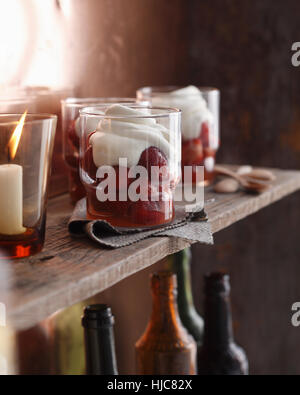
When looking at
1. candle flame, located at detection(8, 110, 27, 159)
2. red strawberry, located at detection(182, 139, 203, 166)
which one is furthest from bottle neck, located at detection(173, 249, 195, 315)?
candle flame, located at detection(8, 110, 27, 159)

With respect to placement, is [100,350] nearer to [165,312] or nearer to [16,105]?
[165,312]

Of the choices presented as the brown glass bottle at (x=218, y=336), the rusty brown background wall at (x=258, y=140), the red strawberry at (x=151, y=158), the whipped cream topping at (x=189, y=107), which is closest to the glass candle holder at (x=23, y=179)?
the red strawberry at (x=151, y=158)

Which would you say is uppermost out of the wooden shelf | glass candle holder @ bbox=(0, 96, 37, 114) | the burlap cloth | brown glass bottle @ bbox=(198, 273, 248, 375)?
glass candle holder @ bbox=(0, 96, 37, 114)

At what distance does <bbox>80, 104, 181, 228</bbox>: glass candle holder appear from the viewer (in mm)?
678

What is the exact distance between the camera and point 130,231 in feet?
2.26

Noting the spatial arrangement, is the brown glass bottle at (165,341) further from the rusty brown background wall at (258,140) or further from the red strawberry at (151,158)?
the rusty brown background wall at (258,140)

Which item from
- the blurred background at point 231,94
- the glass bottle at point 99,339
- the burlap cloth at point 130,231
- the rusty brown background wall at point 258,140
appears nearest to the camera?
the burlap cloth at point 130,231

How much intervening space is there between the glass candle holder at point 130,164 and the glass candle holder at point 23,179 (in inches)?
3.0

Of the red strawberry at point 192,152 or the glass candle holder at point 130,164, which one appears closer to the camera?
the glass candle holder at point 130,164

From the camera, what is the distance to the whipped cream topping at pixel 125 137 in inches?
26.6

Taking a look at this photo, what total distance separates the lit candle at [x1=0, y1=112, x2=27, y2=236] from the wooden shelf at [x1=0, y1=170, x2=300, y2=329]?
0.04 meters

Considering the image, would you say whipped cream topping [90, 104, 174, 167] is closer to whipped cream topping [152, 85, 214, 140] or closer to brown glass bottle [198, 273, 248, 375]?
whipped cream topping [152, 85, 214, 140]

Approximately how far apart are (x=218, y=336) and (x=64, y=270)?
50cm

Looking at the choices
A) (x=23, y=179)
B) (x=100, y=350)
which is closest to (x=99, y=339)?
(x=100, y=350)
